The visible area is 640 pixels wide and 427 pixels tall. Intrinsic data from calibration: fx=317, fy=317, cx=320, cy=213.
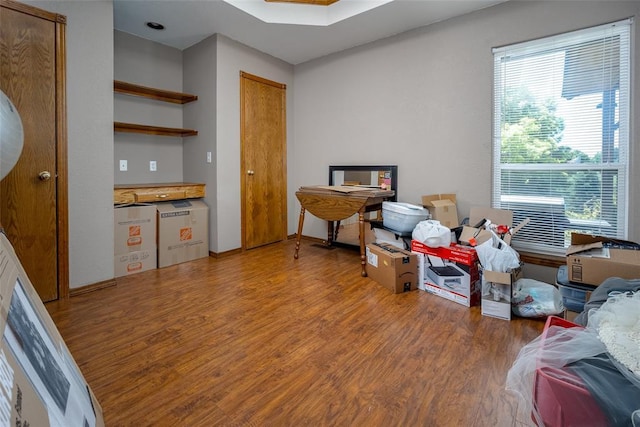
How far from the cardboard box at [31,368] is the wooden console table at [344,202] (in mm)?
2285

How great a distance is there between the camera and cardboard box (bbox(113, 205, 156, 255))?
9.40 feet

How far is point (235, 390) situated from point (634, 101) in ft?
10.3

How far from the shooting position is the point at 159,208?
125 inches

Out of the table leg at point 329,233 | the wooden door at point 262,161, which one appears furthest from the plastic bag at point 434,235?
the wooden door at point 262,161

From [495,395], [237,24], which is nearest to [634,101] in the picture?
[495,395]

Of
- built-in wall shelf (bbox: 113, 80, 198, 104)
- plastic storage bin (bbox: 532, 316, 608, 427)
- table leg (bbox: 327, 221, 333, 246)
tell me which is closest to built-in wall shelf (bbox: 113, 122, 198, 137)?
built-in wall shelf (bbox: 113, 80, 198, 104)

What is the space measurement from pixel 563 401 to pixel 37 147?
314 centimetres

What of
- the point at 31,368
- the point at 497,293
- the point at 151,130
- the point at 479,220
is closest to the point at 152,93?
the point at 151,130

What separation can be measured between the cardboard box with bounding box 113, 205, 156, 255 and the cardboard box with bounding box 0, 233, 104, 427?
207 cm

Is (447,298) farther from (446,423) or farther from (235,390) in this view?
(235,390)

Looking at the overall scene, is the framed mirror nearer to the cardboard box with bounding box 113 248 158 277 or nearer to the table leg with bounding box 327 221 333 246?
the table leg with bounding box 327 221 333 246

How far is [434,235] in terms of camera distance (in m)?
2.42

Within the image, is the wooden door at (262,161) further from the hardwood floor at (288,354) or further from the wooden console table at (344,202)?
the hardwood floor at (288,354)

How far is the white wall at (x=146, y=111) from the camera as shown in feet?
10.8
